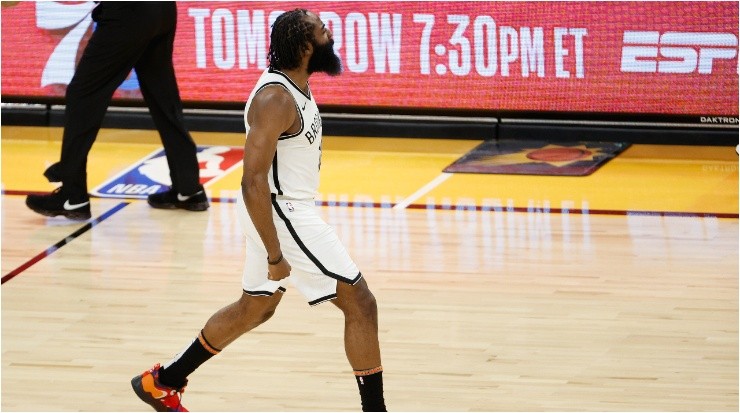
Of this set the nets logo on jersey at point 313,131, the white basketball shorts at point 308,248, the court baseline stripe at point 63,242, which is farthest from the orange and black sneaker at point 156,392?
the court baseline stripe at point 63,242

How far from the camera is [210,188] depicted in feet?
26.3

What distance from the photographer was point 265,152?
396cm

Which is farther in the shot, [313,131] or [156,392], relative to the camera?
[156,392]

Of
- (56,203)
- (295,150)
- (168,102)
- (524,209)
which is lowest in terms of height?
(524,209)

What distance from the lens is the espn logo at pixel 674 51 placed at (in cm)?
845

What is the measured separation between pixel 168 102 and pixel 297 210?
3.30 meters

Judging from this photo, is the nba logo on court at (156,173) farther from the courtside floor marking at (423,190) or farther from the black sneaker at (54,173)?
the courtside floor marking at (423,190)

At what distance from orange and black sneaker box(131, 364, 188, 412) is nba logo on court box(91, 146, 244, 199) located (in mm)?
3486

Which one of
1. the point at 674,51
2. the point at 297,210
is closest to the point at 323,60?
the point at 297,210

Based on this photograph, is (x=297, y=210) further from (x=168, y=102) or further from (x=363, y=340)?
(x=168, y=102)

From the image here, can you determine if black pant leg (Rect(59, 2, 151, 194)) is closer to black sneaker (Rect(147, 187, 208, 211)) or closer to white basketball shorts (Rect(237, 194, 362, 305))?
black sneaker (Rect(147, 187, 208, 211))

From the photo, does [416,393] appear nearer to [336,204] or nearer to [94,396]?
[94,396]

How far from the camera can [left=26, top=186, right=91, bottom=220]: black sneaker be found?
7.19 meters

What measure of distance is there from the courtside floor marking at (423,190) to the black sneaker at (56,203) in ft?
6.09
